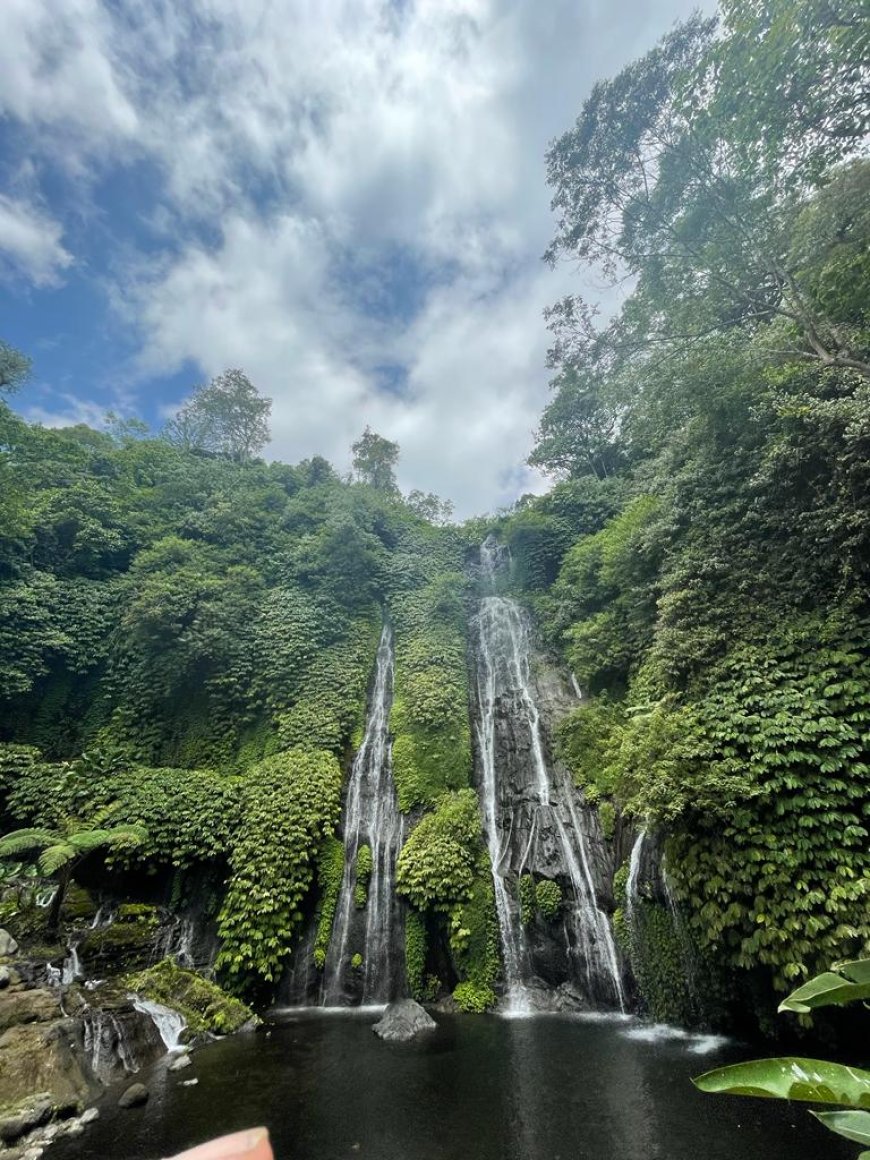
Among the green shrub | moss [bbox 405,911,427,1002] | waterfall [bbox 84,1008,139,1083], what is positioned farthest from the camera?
the green shrub

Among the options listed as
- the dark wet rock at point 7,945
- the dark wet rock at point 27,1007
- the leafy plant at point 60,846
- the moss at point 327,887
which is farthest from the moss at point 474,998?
the dark wet rock at point 7,945

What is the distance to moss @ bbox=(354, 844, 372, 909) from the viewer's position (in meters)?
11.0

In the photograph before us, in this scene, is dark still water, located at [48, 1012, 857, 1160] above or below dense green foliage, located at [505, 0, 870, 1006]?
below

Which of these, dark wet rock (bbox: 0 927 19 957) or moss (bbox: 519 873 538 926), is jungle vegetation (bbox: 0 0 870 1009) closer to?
moss (bbox: 519 873 538 926)

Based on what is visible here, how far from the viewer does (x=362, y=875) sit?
37.3ft

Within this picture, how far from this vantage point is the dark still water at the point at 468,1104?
538cm

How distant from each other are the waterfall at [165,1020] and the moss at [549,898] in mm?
6293

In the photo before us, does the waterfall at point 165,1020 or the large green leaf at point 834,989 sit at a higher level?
the large green leaf at point 834,989

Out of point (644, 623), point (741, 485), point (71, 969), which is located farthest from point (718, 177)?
point (71, 969)

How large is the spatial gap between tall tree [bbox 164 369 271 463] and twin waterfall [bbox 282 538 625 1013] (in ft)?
87.2

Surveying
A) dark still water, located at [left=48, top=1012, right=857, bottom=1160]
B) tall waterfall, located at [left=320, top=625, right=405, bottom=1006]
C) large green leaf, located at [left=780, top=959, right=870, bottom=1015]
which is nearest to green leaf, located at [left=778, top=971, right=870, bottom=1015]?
large green leaf, located at [left=780, top=959, right=870, bottom=1015]

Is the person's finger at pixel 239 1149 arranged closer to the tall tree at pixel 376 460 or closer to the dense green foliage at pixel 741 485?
the dense green foliage at pixel 741 485

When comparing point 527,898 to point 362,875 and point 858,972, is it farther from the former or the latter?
point 858,972

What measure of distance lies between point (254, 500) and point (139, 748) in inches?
455
